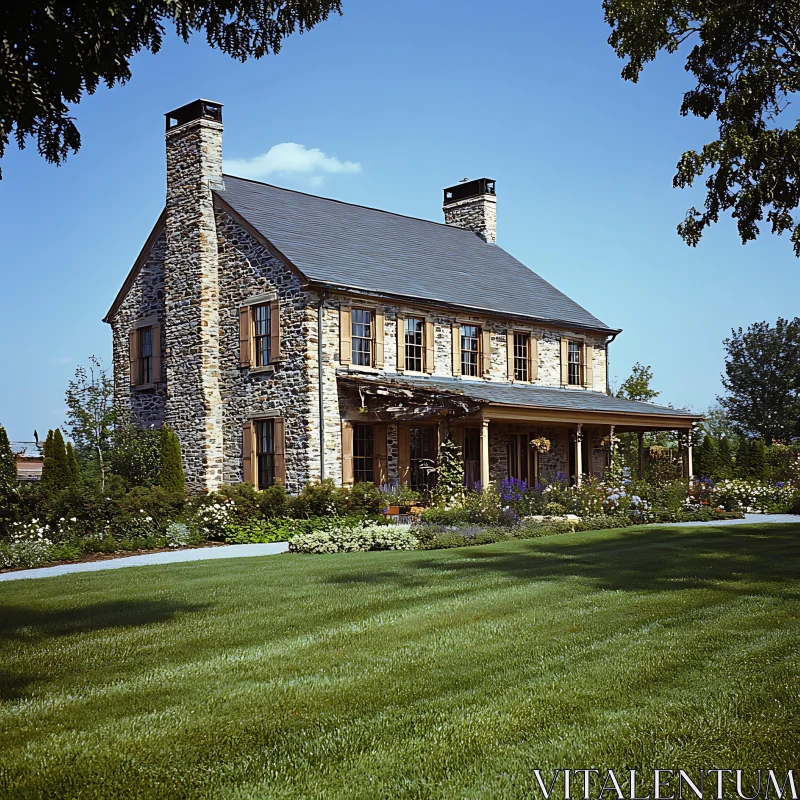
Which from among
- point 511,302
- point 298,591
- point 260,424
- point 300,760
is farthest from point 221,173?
point 300,760

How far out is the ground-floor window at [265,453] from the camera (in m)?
21.7

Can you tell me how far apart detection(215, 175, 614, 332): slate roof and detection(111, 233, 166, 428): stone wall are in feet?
11.1

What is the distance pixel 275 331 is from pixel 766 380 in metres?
33.8

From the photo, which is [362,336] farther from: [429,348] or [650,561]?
[650,561]

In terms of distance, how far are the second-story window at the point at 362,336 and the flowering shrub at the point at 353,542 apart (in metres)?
7.41

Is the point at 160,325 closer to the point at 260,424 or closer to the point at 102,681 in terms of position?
the point at 260,424

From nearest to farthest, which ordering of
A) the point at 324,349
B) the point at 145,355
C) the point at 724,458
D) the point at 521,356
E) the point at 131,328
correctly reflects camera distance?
the point at 324,349, the point at 145,355, the point at 131,328, the point at 521,356, the point at 724,458

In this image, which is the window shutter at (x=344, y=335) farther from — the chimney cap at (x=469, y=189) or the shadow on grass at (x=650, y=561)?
the chimney cap at (x=469, y=189)

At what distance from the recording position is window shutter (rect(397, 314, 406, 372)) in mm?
22600

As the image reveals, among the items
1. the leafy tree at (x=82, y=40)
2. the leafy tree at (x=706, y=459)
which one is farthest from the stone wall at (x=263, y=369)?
the leafy tree at (x=706, y=459)

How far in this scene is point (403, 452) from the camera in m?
22.4

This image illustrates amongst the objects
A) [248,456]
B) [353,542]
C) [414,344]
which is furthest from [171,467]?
[353,542]

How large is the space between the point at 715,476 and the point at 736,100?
17078mm

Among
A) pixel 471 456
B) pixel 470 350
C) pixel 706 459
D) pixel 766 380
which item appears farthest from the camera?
pixel 766 380
